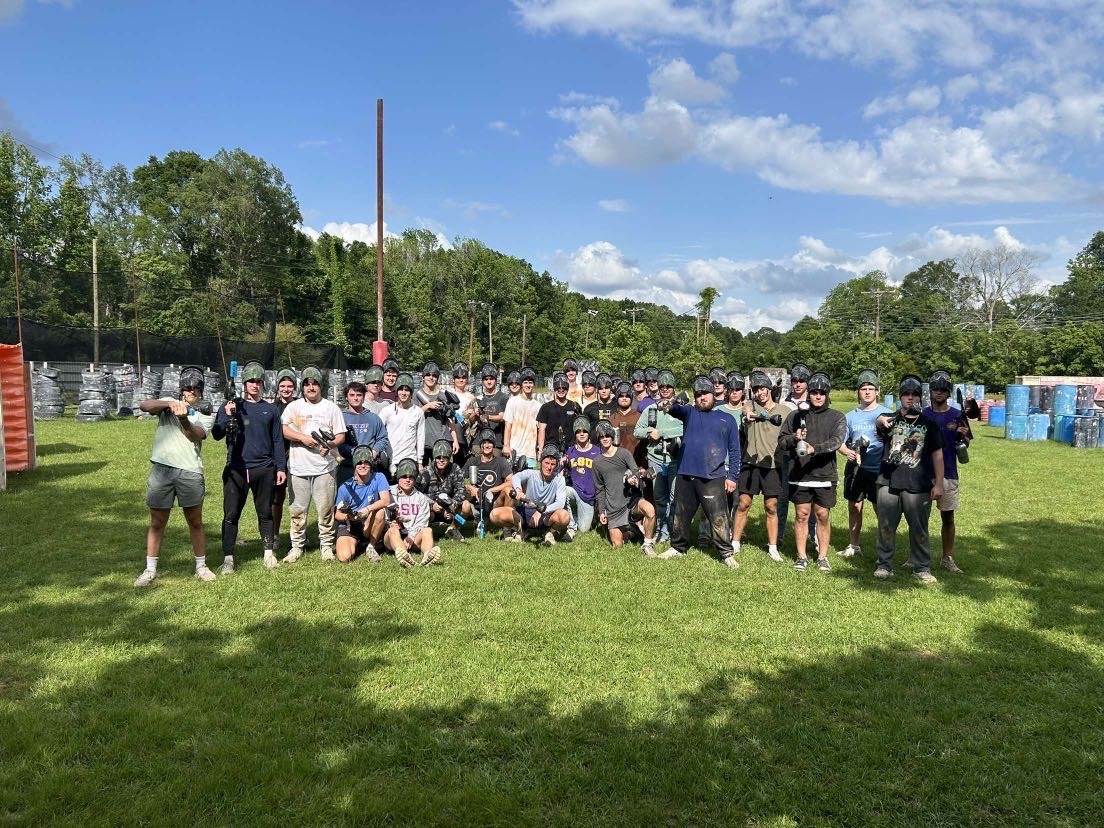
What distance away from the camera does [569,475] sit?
29.2 ft

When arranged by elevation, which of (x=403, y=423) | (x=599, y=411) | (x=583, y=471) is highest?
(x=599, y=411)

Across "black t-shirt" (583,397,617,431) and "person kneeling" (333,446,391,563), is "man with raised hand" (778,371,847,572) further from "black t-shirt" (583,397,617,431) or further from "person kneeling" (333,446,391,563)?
"person kneeling" (333,446,391,563)

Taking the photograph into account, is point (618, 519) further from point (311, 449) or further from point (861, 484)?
point (311, 449)

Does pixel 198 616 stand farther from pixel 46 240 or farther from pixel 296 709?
pixel 46 240

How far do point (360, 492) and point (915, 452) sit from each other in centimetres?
575

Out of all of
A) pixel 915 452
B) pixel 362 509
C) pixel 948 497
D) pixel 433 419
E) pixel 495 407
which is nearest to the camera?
pixel 915 452

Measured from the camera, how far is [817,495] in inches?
287

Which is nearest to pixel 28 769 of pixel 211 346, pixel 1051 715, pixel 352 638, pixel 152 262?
pixel 352 638

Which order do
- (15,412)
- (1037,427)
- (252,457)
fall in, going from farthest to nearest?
(1037,427), (15,412), (252,457)

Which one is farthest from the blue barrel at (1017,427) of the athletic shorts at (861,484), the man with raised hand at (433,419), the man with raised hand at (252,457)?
the man with raised hand at (252,457)

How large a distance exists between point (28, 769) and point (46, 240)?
173 feet

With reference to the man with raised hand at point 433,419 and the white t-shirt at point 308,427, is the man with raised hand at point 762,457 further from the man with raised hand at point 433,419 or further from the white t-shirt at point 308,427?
the white t-shirt at point 308,427

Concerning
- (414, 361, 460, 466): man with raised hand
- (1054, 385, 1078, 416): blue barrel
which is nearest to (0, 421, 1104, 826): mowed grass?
(414, 361, 460, 466): man with raised hand

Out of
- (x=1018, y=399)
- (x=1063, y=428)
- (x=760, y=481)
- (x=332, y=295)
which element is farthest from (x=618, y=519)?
(x=332, y=295)
